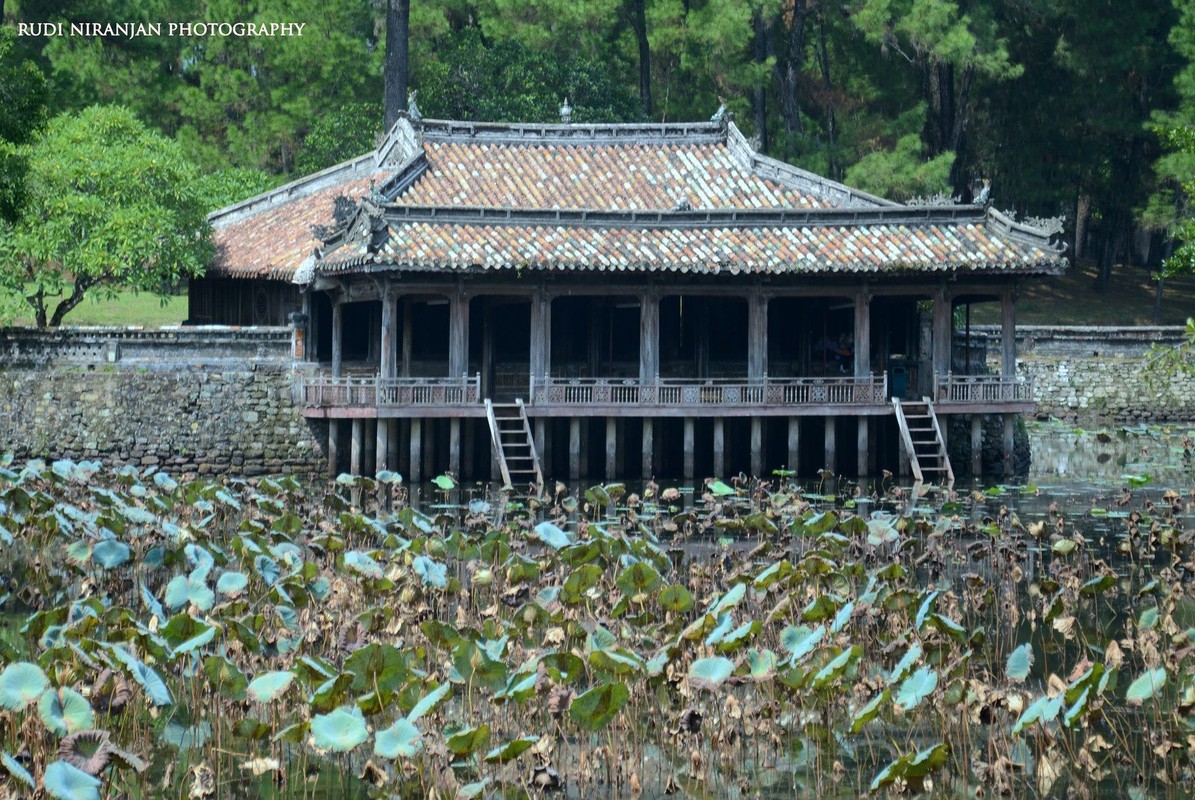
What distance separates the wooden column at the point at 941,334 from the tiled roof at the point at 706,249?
96 centimetres

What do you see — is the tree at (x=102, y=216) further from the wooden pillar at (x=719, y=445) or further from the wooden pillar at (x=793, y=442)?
the wooden pillar at (x=793, y=442)

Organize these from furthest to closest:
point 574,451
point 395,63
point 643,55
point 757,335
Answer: point 643,55 < point 395,63 < point 757,335 < point 574,451

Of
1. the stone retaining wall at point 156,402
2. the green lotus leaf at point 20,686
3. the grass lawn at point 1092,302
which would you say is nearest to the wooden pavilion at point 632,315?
the stone retaining wall at point 156,402

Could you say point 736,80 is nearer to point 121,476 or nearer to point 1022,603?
point 121,476

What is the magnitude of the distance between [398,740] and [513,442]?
63.6 feet

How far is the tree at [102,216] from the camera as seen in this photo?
3434cm

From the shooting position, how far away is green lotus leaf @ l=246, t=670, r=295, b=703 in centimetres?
1252

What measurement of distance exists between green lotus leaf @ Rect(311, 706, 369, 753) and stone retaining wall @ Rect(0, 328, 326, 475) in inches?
828

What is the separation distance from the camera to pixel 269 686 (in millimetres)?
12586

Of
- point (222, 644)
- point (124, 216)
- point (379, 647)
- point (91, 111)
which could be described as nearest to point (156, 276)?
point (124, 216)

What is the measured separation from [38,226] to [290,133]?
1526 cm

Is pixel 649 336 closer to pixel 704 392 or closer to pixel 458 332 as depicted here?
pixel 704 392

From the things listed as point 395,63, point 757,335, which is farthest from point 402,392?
point 395,63

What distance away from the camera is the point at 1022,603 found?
1858 cm
